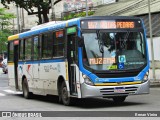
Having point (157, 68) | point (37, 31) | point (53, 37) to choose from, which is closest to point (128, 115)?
point (53, 37)

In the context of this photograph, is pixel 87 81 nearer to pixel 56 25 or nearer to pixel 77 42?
pixel 77 42

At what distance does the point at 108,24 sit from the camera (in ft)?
49.1

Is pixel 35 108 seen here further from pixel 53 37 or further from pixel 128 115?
pixel 128 115

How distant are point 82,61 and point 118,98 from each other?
2557 mm

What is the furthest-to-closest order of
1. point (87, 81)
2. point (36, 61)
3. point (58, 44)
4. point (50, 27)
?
point (36, 61) < point (50, 27) < point (58, 44) < point (87, 81)

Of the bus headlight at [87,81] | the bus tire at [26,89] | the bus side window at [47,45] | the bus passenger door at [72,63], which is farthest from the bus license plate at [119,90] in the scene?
the bus tire at [26,89]

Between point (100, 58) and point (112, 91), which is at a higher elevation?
point (100, 58)

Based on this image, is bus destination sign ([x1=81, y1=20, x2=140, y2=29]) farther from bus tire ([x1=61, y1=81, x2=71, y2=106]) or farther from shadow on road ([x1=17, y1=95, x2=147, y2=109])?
shadow on road ([x1=17, y1=95, x2=147, y2=109])

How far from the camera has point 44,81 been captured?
17812 millimetres

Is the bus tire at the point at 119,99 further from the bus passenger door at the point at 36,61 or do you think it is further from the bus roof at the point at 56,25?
the bus passenger door at the point at 36,61

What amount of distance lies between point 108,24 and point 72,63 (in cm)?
168

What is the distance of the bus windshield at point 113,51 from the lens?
14.5 m

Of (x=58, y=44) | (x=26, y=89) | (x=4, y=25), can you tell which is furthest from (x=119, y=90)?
(x=4, y=25)

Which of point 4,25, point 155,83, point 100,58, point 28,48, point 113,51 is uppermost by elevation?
point 4,25
